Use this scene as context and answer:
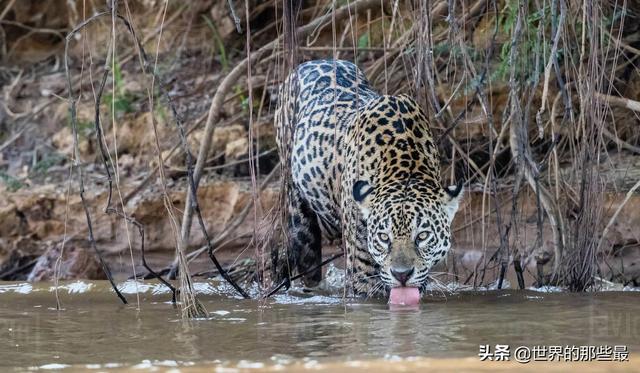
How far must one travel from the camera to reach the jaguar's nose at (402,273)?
619cm

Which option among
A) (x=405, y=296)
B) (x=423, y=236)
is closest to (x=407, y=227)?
(x=423, y=236)

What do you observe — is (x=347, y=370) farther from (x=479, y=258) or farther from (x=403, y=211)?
(x=479, y=258)

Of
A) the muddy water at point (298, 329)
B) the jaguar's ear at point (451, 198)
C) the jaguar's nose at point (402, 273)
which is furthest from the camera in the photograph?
the jaguar's ear at point (451, 198)

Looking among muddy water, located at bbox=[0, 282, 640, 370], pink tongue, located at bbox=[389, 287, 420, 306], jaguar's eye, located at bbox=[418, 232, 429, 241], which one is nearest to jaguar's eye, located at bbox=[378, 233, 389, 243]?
jaguar's eye, located at bbox=[418, 232, 429, 241]

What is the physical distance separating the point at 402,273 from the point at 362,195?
58cm

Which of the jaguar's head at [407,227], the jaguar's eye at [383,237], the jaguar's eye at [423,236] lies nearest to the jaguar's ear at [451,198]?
the jaguar's head at [407,227]

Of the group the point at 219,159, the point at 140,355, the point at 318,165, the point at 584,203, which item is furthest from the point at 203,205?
the point at 140,355

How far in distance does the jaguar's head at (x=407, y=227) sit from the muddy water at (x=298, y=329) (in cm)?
23

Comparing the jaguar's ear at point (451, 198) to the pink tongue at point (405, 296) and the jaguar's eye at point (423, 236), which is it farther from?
the pink tongue at point (405, 296)

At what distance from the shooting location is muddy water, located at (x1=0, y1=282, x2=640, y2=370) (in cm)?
477

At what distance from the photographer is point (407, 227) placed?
20.7 ft

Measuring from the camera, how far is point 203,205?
9.32 m

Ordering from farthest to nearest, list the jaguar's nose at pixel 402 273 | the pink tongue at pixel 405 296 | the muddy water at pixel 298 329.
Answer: the pink tongue at pixel 405 296 < the jaguar's nose at pixel 402 273 < the muddy water at pixel 298 329

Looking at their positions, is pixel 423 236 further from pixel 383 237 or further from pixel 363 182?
pixel 363 182
